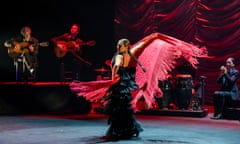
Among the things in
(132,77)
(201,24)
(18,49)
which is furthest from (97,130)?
(201,24)

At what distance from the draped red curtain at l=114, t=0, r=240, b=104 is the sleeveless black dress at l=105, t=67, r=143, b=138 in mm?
5597

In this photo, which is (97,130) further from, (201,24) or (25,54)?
(201,24)

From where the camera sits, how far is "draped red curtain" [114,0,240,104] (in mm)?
11258

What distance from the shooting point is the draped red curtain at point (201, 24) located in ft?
36.9

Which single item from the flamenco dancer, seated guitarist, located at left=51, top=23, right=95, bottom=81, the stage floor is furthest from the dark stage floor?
seated guitarist, located at left=51, top=23, right=95, bottom=81

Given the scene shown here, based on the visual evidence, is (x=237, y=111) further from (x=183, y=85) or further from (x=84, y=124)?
(x=84, y=124)

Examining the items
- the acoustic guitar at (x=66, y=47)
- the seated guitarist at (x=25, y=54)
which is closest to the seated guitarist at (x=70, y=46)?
the acoustic guitar at (x=66, y=47)

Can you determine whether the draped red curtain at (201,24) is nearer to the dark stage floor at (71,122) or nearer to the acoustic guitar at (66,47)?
the dark stage floor at (71,122)

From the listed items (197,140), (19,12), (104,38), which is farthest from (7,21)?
(197,140)

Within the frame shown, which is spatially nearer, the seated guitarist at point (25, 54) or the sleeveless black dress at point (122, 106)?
the sleeveless black dress at point (122, 106)

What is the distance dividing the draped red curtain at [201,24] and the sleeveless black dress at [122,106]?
560cm

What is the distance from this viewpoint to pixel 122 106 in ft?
20.7

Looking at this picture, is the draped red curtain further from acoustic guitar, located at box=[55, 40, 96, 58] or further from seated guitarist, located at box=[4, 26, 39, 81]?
seated guitarist, located at box=[4, 26, 39, 81]

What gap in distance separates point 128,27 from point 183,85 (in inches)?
143
